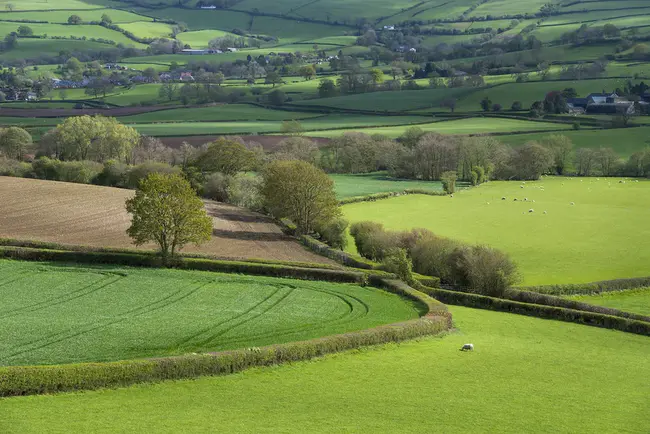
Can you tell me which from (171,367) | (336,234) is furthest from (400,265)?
(171,367)

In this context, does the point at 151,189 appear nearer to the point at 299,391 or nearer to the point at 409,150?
the point at 299,391

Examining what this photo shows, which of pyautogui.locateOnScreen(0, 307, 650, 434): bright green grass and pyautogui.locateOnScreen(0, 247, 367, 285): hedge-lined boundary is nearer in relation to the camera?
pyautogui.locateOnScreen(0, 307, 650, 434): bright green grass

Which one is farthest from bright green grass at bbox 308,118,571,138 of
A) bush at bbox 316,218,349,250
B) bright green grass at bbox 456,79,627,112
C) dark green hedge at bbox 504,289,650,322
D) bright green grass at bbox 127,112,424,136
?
dark green hedge at bbox 504,289,650,322

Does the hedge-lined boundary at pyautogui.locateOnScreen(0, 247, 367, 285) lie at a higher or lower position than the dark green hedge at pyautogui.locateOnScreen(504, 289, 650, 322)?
lower

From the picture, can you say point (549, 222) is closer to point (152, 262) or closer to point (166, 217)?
point (166, 217)

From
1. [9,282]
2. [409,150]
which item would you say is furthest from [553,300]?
[409,150]

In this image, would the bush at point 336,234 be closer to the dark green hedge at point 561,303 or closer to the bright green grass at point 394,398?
the dark green hedge at point 561,303

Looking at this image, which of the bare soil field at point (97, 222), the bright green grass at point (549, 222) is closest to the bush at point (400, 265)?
the bare soil field at point (97, 222)

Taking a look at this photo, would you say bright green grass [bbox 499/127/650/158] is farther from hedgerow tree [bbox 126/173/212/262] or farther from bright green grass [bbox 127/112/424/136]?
hedgerow tree [bbox 126/173/212/262]
